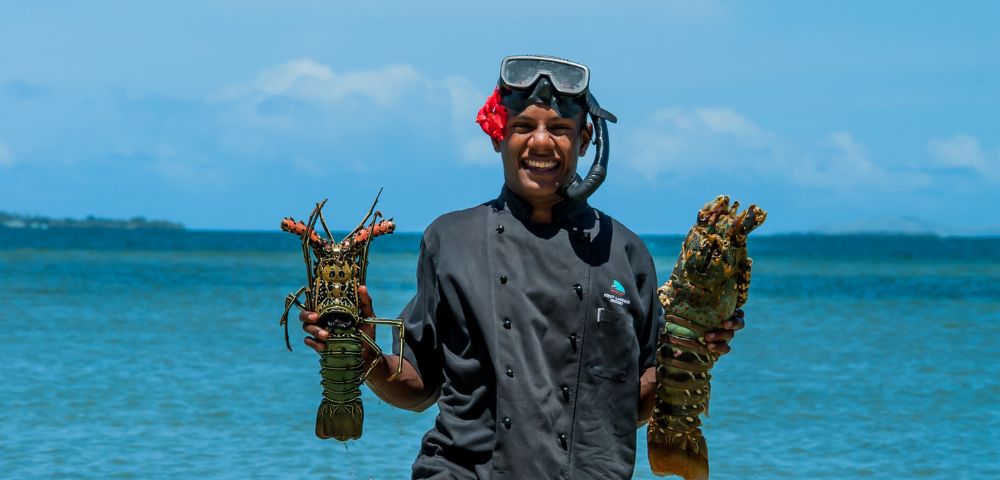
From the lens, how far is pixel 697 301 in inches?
152

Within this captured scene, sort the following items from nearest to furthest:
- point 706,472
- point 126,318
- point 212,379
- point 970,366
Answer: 1. point 706,472
2. point 212,379
3. point 970,366
4. point 126,318

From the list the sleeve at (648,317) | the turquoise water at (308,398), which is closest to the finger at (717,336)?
the sleeve at (648,317)

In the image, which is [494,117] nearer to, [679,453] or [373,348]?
[373,348]

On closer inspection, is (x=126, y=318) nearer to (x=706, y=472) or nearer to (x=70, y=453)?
(x=70, y=453)

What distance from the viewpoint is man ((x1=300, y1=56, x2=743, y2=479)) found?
143 inches

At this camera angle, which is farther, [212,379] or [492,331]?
[212,379]

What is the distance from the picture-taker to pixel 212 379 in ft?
48.3

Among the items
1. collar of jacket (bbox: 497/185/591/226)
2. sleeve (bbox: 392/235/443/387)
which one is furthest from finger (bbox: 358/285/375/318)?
collar of jacket (bbox: 497/185/591/226)

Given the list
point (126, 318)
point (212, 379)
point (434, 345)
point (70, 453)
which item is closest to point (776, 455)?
point (70, 453)

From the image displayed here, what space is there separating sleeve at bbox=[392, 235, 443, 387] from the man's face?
0.31 meters

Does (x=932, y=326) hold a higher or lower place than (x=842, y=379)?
higher

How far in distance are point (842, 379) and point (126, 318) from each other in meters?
12.3

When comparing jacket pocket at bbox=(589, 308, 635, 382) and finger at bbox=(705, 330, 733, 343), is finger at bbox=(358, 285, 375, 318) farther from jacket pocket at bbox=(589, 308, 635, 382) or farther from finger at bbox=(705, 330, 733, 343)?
finger at bbox=(705, 330, 733, 343)

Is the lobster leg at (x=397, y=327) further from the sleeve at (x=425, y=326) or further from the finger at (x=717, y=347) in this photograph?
the finger at (x=717, y=347)
